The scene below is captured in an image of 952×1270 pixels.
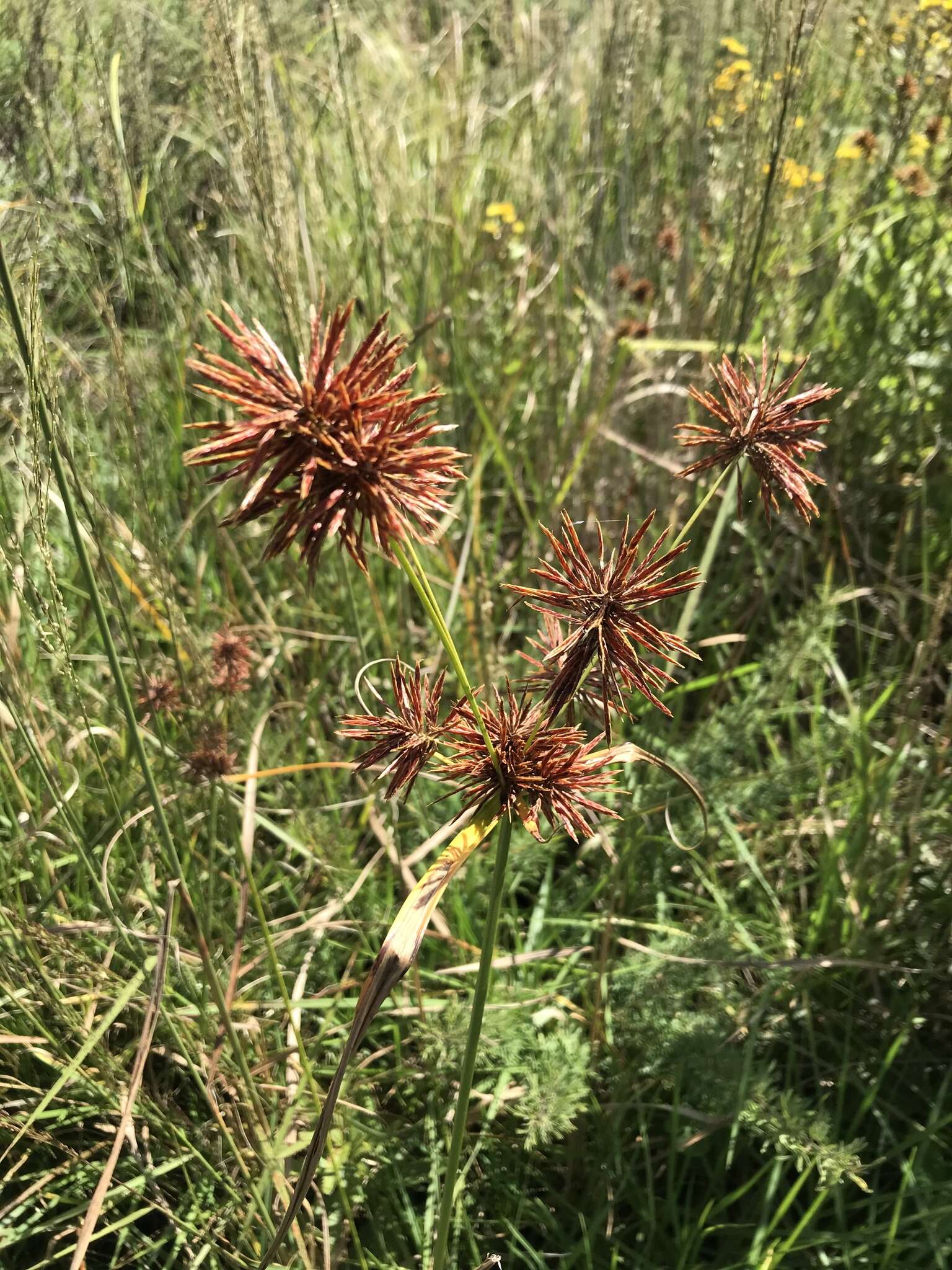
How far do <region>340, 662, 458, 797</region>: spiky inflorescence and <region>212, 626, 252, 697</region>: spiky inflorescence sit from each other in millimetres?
758

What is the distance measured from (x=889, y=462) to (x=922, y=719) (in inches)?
24.8

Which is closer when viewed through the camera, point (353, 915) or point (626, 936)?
point (353, 915)

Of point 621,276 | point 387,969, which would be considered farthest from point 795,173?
point 387,969

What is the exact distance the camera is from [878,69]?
2.35 metres

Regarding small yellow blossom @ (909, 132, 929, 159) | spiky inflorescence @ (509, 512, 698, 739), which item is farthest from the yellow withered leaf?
small yellow blossom @ (909, 132, 929, 159)

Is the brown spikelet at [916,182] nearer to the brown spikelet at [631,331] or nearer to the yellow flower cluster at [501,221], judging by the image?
the brown spikelet at [631,331]

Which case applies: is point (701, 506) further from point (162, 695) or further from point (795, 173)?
point (795, 173)

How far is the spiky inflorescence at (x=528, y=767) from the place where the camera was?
0.72m

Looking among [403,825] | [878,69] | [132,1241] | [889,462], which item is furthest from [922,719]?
[132,1241]

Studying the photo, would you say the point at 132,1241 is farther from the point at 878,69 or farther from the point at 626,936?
the point at 878,69

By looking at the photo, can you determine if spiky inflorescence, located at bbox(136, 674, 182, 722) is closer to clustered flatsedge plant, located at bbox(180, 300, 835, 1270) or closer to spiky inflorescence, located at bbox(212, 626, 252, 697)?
spiky inflorescence, located at bbox(212, 626, 252, 697)

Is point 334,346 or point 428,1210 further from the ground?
point 334,346

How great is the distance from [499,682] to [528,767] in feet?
3.73

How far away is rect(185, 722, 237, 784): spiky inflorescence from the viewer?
1.26 metres
